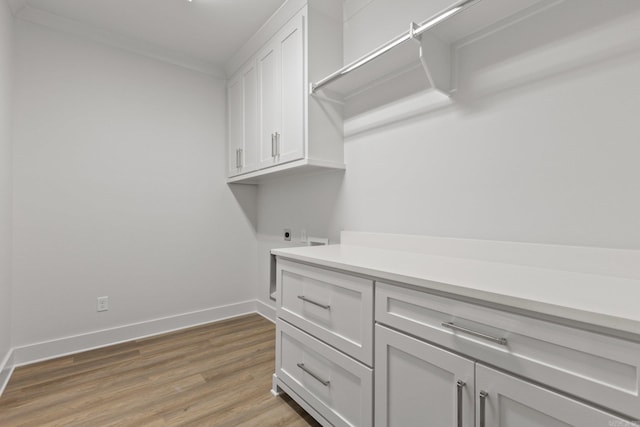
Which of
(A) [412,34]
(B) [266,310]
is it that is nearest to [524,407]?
(A) [412,34]

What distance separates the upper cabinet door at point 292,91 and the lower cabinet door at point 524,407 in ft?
4.98

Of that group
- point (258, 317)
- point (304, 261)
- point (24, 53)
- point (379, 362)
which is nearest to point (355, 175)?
point (304, 261)

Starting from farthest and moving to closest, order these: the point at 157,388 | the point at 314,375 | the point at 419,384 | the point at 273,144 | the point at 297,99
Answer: the point at 273,144, the point at 297,99, the point at 157,388, the point at 314,375, the point at 419,384

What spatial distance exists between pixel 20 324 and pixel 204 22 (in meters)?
2.57

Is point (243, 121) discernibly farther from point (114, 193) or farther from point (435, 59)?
point (435, 59)

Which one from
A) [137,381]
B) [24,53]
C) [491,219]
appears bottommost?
[137,381]

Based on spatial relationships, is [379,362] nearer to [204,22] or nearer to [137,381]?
[137,381]

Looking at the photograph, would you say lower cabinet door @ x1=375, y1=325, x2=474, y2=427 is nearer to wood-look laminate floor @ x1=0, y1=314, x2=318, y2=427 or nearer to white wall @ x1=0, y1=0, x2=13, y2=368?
wood-look laminate floor @ x1=0, y1=314, x2=318, y2=427

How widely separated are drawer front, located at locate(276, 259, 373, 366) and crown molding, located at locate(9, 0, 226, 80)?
2226mm

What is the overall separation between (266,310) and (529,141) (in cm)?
260

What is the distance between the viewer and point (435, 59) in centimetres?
139

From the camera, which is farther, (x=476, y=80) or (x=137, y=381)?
(x=137, y=381)

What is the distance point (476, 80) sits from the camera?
4.52ft

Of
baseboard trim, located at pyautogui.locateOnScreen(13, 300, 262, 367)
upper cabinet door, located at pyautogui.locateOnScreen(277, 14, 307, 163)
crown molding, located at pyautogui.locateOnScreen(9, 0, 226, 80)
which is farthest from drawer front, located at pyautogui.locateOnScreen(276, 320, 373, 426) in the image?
crown molding, located at pyautogui.locateOnScreen(9, 0, 226, 80)
